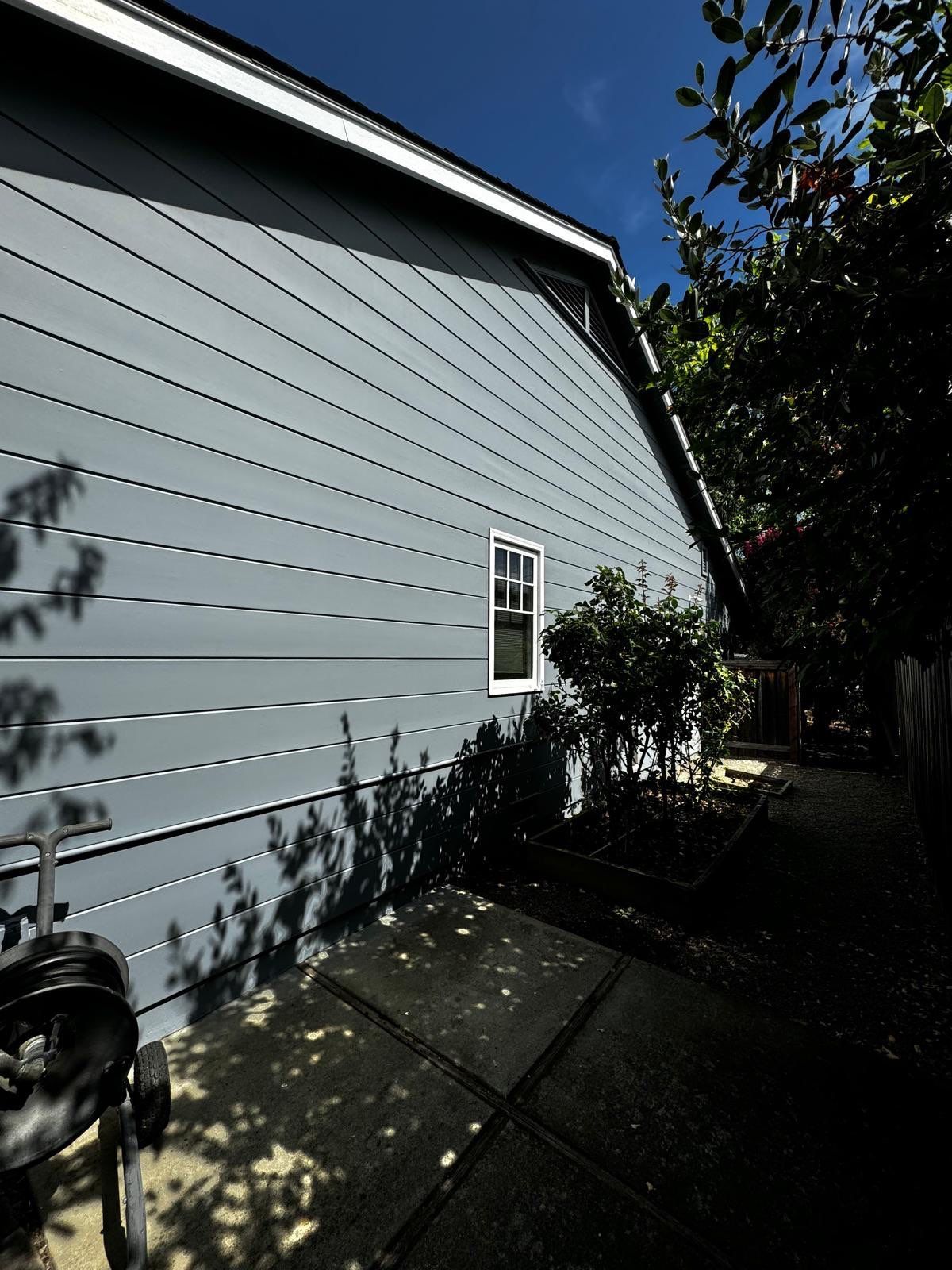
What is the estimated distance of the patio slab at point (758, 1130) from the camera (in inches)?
66.1

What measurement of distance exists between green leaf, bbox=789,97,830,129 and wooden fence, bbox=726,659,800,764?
8.46 m

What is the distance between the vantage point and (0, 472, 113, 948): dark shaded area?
2.17 metres

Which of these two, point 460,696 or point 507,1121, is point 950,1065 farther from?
point 460,696

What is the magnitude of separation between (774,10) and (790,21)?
0.28 ft

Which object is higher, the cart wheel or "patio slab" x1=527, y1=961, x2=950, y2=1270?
the cart wheel

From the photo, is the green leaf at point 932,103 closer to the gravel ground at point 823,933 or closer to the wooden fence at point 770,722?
the gravel ground at point 823,933

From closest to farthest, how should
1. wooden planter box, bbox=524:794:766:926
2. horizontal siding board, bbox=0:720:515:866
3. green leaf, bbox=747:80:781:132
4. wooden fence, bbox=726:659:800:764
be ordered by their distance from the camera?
green leaf, bbox=747:80:781:132 < horizontal siding board, bbox=0:720:515:866 < wooden planter box, bbox=524:794:766:926 < wooden fence, bbox=726:659:800:764

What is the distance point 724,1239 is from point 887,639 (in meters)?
1.93

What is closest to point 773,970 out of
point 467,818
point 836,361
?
point 467,818

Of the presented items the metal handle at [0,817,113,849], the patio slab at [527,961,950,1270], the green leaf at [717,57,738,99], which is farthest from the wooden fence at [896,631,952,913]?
the metal handle at [0,817,113,849]

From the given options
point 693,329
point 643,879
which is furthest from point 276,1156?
point 693,329

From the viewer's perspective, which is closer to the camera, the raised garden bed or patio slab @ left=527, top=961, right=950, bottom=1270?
patio slab @ left=527, top=961, right=950, bottom=1270

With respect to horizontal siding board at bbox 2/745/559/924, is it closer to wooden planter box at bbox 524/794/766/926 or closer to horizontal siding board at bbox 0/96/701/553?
wooden planter box at bbox 524/794/766/926

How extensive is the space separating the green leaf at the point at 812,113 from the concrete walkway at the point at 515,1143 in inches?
137
